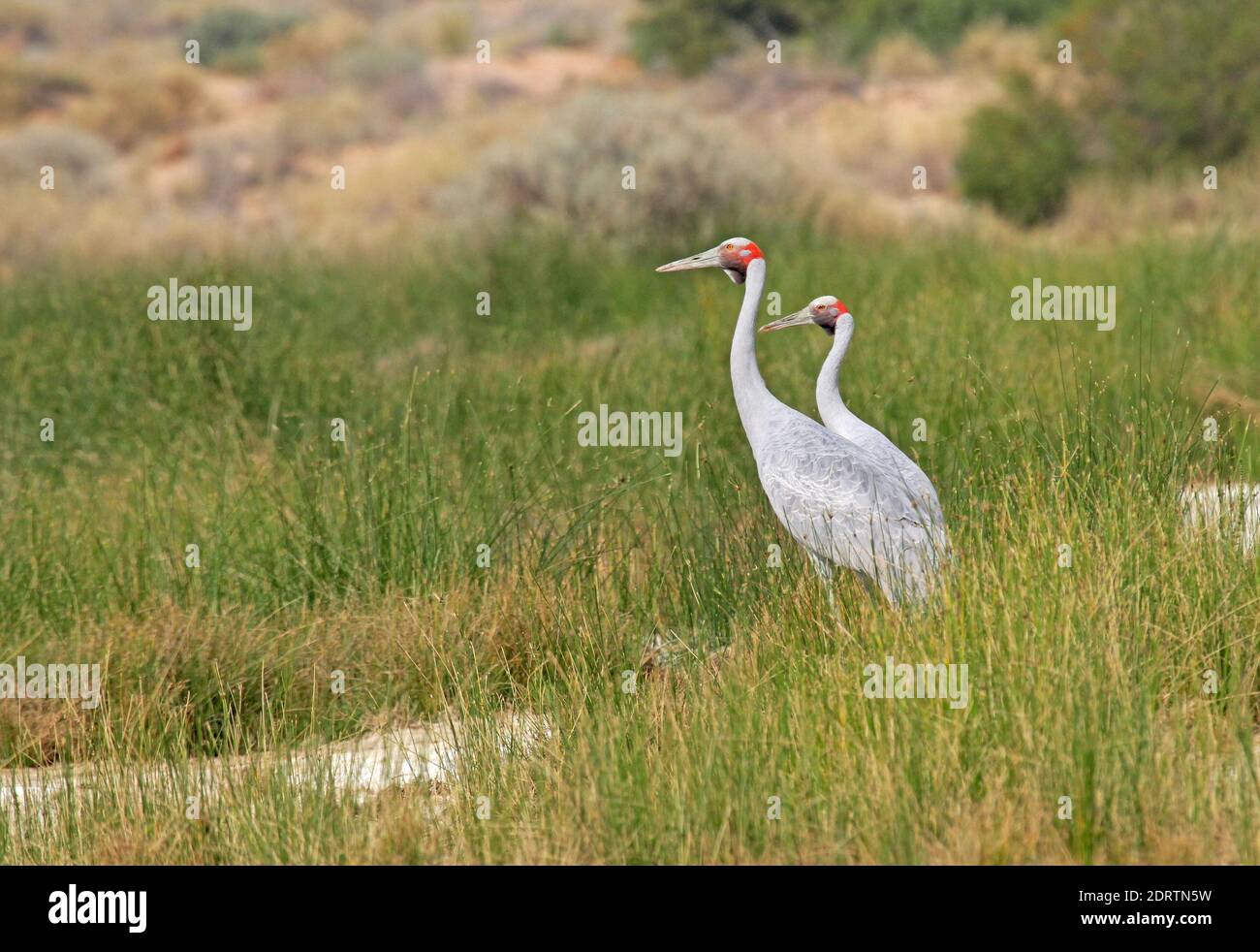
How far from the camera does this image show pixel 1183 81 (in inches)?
893

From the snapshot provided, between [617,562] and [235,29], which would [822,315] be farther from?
[235,29]

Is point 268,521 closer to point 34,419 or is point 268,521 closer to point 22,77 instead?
point 34,419

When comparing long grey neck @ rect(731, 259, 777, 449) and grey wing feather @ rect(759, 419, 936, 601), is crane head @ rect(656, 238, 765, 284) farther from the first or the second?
grey wing feather @ rect(759, 419, 936, 601)

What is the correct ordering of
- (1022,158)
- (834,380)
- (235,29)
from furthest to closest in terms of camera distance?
1. (235,29)
2. (1022,158)
3. (834,380)

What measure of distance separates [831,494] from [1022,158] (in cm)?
1887

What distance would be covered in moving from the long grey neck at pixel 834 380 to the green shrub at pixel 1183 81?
58.1ft

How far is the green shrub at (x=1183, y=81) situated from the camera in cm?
2234

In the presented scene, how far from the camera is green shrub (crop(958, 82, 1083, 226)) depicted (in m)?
23.1

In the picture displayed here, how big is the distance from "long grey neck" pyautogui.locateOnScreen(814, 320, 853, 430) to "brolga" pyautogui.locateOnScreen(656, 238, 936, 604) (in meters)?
0.14

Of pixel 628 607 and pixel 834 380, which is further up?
pixel 834 380

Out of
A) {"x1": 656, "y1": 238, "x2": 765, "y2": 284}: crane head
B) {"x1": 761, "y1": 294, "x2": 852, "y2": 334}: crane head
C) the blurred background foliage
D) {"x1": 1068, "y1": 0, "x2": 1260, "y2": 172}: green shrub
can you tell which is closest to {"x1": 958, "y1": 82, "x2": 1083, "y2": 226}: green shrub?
the blurred background foliage

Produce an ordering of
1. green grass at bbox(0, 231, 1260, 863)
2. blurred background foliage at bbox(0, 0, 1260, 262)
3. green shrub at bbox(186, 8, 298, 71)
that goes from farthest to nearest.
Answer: green shrub at bbox(186, 8, 298, 71)
blurred background foliage at bbox(0, 0, 1260, 262)
green grass at bbox(0, 231, 1260, 863)

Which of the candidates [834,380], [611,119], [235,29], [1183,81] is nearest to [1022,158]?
[1183,81]

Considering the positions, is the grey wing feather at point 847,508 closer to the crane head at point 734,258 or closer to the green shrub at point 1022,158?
the crane head at point 734,258
